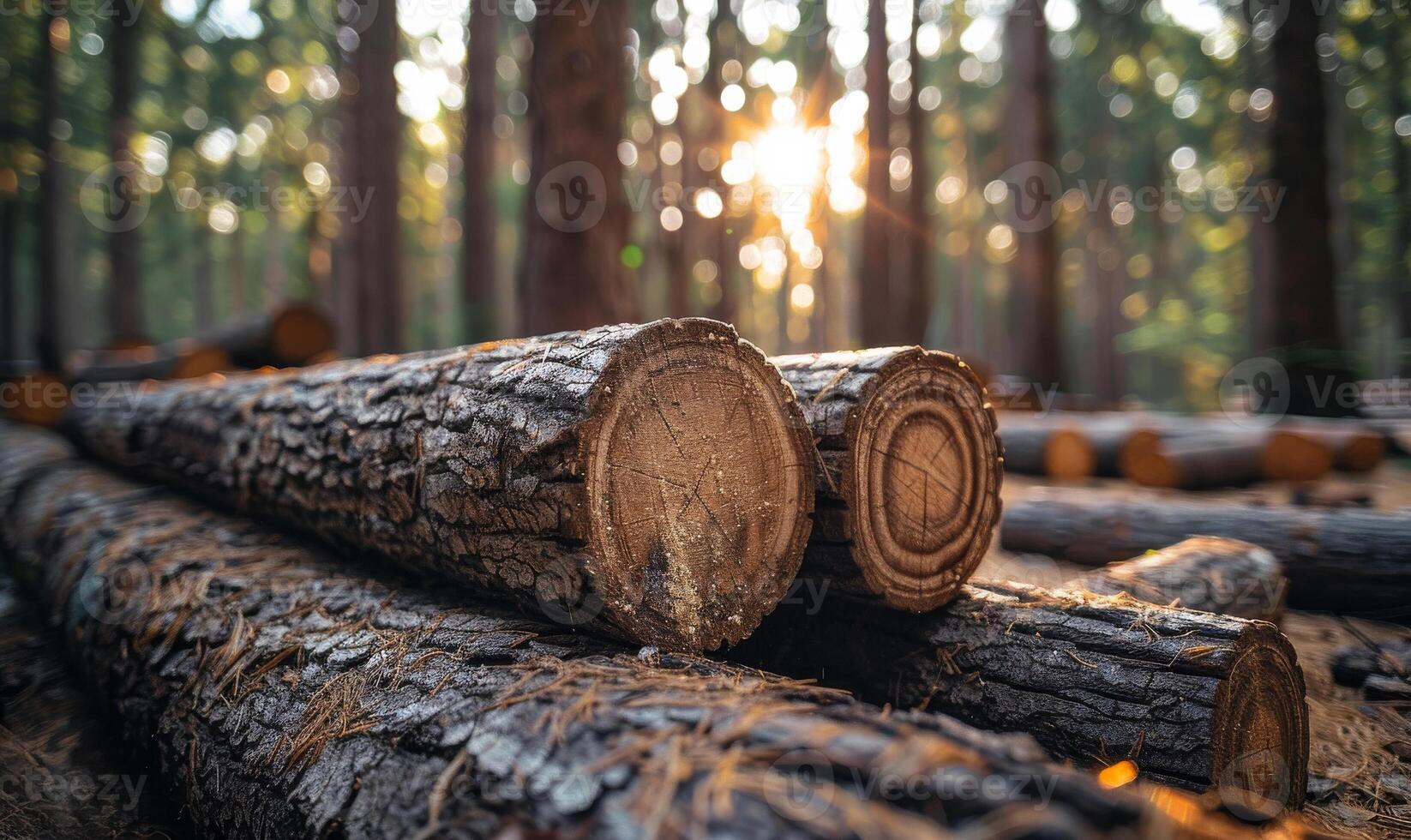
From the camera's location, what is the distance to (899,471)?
203cm

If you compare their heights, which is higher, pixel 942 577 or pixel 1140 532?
pixel 942 577

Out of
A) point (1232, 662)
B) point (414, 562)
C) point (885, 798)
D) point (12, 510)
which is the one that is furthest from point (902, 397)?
point (12, 510)

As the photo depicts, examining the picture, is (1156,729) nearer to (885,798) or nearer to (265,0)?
(885,798)

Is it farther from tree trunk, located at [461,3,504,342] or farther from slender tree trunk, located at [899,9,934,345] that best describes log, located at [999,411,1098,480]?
tree trunk, located at [461,3,504,342]

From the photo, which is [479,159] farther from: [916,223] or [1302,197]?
[1302,197]

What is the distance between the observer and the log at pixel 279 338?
7.07 meters

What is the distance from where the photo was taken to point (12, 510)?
423cm

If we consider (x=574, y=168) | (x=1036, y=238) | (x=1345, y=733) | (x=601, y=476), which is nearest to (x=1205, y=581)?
(x=1345, y=733)

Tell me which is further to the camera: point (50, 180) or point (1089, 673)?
point (50, 180)

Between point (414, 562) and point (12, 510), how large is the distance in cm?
389

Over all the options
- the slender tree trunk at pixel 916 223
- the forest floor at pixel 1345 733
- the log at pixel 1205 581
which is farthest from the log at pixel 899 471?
the slender tree trunk at pixel 916 223

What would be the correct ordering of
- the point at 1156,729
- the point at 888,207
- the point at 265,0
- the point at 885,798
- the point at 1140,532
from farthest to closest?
the point at 265,0, the point at 888,207, the point at 1140,532, the point at 1156,729, the point at 885,798

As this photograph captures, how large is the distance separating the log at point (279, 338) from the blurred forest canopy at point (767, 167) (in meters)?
1.57

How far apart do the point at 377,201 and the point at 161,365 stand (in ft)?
13.5
